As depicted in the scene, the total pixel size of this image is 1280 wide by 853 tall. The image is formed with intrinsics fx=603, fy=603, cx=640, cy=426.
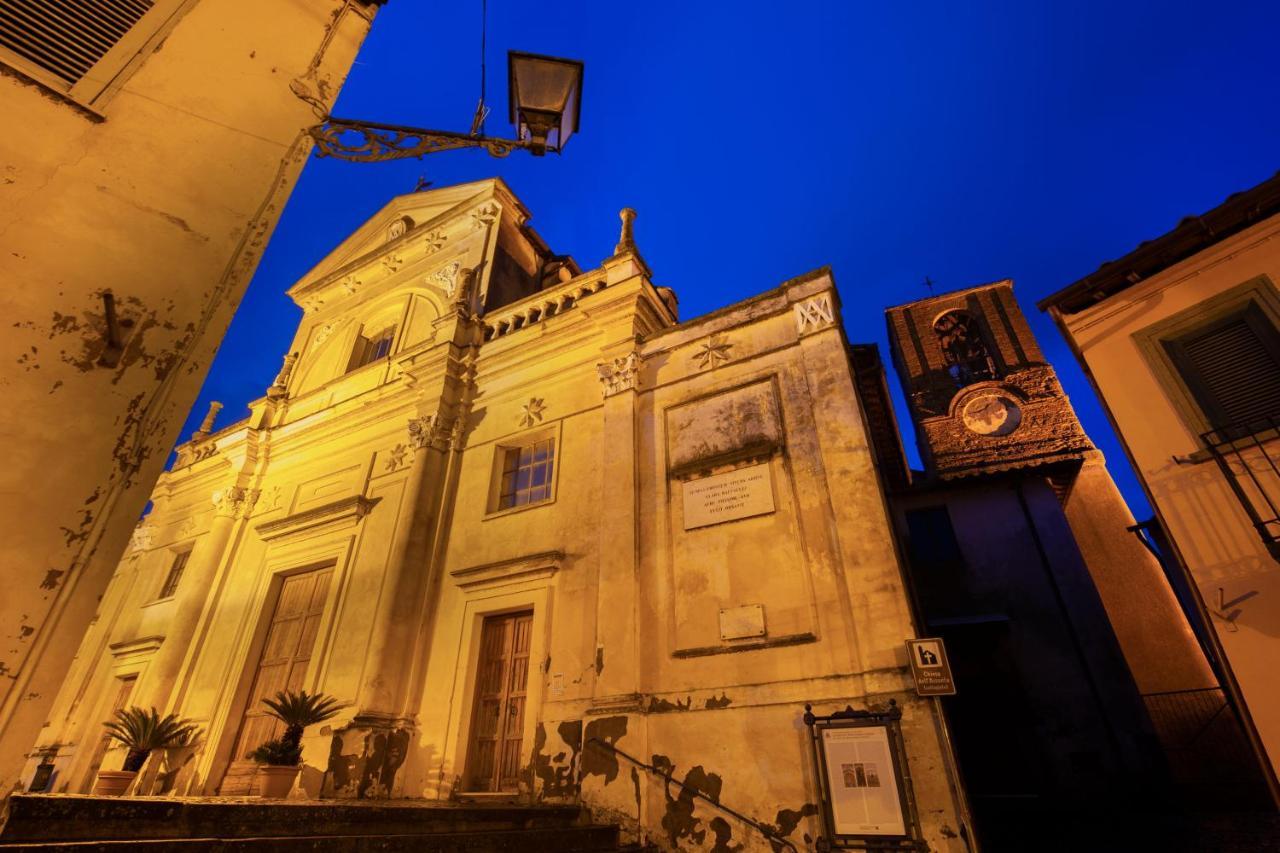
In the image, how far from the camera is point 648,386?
10141 mm

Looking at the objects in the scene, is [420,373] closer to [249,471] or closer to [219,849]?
[249,471]

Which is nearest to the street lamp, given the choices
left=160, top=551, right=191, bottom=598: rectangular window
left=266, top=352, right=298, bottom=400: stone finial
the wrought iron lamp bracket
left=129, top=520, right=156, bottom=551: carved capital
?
the wrought iron lamp bracket

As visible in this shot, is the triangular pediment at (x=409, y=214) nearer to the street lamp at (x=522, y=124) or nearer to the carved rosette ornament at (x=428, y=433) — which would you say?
the carved rosette ornament at (x=428, y=433)

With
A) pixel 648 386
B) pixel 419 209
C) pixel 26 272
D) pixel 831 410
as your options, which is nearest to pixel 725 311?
pixel 648 386

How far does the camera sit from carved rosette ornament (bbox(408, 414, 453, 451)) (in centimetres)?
1147

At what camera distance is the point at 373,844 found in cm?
396

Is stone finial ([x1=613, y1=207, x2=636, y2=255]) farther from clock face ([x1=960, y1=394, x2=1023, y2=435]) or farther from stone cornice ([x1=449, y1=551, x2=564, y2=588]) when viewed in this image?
clock face ([x1=960, y1=394, x2=1023, y2=435])

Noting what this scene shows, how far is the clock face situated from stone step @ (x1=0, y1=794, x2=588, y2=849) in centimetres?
2335

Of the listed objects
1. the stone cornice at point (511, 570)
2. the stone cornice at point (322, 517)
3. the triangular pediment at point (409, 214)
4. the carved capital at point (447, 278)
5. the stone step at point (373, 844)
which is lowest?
the stone step at point (373, 844)

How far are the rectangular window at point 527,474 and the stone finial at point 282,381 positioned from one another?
800 cm

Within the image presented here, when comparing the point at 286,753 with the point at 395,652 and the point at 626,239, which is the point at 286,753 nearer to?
the point at 395,652

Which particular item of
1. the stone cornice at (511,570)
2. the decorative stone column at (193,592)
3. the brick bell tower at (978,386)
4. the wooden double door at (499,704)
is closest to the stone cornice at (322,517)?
the decorative stone column at (193,592)

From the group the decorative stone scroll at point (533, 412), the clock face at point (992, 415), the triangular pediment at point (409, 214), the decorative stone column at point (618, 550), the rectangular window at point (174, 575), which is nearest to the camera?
the decorative stone column at point (618, 550)

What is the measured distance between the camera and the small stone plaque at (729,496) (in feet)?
26.6
